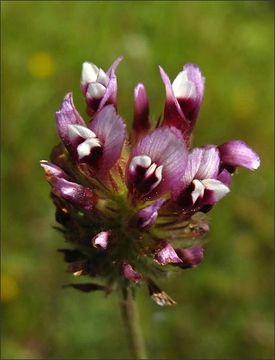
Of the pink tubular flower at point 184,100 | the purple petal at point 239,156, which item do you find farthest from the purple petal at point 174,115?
the purple petal at point 239,156

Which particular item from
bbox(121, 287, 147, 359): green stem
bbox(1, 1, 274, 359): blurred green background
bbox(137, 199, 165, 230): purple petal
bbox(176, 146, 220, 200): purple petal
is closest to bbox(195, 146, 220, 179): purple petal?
bbox(176, 146, 220, 200): purple petal

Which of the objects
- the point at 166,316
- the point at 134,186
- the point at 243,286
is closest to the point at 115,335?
the point at 166,316

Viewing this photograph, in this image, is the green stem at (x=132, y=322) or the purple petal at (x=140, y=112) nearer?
the purple petal at (x=140, y=112)

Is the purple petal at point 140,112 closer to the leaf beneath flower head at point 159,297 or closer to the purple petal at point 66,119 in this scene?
the purple petal at point 66,119

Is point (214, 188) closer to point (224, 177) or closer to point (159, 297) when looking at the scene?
point (224, 177)

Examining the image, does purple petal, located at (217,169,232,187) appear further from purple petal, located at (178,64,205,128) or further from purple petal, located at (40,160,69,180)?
purple petal, located at (40,160,69,180)

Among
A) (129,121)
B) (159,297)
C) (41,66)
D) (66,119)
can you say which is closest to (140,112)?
(66,119)

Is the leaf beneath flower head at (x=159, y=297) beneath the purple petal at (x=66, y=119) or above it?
beneath
